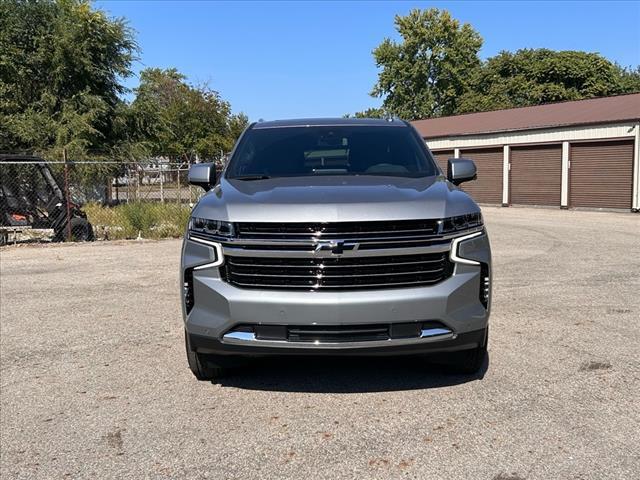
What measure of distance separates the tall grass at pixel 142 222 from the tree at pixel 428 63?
174ft

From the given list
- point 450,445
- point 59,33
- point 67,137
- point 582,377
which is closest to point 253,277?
point 450,445

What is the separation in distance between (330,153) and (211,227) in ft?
5.36

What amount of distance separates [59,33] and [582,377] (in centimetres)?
2655

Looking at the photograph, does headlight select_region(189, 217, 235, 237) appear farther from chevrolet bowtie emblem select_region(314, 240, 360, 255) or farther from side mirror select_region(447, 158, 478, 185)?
side mirror select_region(447, 158, 478, 185)

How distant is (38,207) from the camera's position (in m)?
14.4

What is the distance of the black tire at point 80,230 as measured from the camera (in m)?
14.5

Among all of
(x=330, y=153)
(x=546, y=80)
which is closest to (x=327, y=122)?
(x=330, y=153)

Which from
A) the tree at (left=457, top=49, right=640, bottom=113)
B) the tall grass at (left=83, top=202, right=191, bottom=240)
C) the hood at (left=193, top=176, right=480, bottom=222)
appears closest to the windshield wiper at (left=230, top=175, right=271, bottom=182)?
the hood at (left=193, top=176, right=480, bottom=222)

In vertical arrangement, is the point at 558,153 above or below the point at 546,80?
below

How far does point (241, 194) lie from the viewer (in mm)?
4141

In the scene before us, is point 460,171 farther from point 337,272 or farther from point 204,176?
point 204,176

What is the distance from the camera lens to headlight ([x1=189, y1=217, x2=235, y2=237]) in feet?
12.6

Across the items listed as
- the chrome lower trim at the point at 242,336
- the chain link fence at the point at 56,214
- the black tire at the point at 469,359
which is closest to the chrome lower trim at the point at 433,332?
the black tire at the point at 469,359

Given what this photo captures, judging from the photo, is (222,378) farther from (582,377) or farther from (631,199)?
(631,199)
